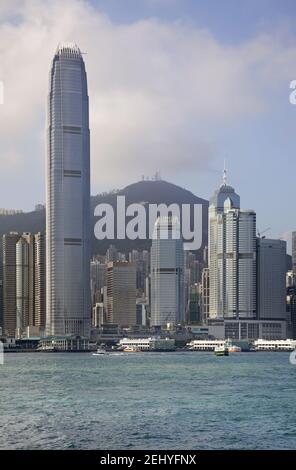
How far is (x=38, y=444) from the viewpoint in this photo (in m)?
7.94

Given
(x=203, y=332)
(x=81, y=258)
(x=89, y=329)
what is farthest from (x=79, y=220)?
(x=203, y=332)

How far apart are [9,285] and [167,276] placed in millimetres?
9176

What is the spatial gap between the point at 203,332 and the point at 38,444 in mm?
45457

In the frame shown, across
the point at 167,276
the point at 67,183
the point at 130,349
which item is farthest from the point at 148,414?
the point at 167,276

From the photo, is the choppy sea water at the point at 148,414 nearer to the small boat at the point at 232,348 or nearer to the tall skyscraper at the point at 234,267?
the small boat at the point at 232,348

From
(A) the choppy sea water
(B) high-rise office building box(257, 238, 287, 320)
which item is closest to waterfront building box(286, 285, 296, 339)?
(B) high-rise office building box(257, 238, 287, 320)

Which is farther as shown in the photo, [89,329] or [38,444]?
[89,329]

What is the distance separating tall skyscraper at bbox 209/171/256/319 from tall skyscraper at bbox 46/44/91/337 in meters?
9.00

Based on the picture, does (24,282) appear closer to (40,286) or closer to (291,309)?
(40,286)

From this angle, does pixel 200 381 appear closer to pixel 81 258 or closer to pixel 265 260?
pixel 81 258

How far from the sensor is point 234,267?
2247 inches

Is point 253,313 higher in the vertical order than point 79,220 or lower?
lower
